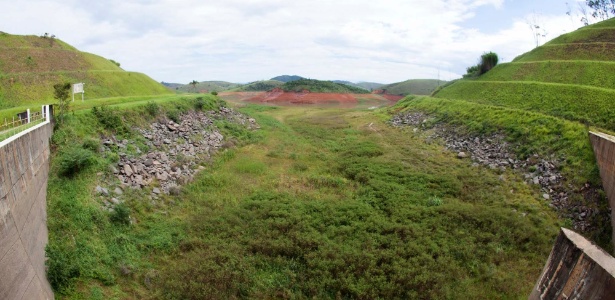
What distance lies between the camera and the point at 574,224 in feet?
41.0

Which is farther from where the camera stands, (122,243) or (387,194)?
(387,194)

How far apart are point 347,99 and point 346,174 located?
5370cm

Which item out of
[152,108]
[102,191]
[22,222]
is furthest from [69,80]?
[22,222]

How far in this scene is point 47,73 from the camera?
30266mm

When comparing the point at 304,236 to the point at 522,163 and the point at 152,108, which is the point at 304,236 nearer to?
the point at 522,163

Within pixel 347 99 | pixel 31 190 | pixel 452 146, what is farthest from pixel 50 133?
pixel 347 99

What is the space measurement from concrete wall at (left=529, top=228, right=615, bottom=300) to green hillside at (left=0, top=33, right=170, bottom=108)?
30.2m

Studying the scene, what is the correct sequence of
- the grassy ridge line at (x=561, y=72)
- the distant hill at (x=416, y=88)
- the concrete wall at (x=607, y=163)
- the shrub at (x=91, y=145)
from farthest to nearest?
the distant hill at (x=416, y=88)
the grassy ridge line at (x=561, y=72)
the shrub at (x=91, y=145)
the concrete wall at (x=607, y=163)

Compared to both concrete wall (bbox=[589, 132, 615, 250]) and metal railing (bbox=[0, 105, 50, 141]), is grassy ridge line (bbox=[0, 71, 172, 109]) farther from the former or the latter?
concrete wall (bbox=[589, 132, 615, 250])

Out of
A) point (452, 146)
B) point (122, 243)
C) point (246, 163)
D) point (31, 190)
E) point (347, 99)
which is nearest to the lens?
point (31, 190)

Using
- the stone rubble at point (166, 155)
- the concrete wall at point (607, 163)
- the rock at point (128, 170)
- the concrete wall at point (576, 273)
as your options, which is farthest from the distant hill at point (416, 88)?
the concrete wall at point (576, 273)

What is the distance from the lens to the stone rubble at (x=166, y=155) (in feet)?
46.5

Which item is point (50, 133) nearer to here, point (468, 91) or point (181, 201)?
point (181, 201)

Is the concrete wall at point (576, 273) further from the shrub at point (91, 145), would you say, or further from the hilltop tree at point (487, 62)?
the hilltop tree at point (487, 62)
